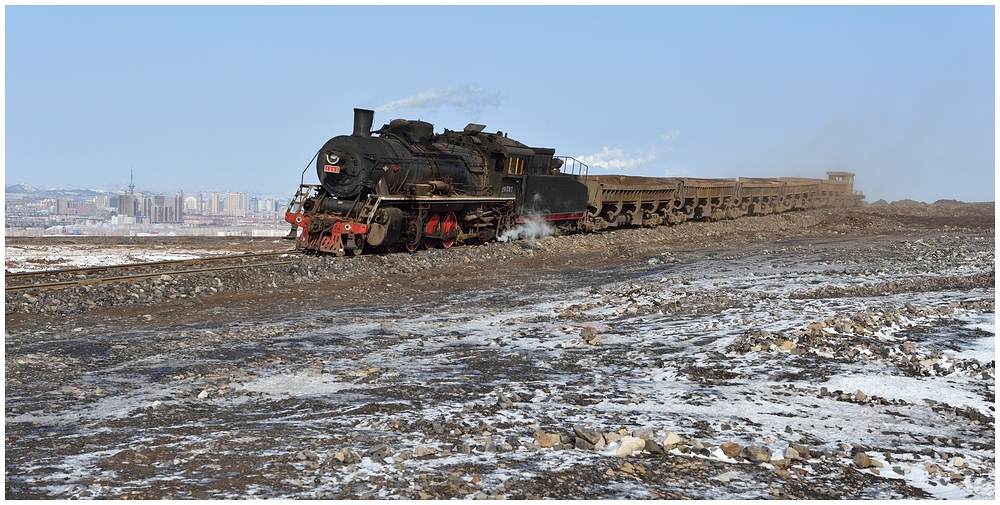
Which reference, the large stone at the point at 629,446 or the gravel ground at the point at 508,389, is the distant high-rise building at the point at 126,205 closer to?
the gravel ground at the point at 508,389

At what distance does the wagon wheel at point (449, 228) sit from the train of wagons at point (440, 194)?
A: 0.10 feet

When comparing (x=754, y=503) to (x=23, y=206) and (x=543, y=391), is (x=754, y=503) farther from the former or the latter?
(x=23, y=206)

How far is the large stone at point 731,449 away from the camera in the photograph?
19.4 ft

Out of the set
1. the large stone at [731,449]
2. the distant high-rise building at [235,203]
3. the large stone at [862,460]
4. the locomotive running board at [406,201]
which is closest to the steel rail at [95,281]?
the locomotive running board at [406,201]

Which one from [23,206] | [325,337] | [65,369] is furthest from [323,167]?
[23,206]

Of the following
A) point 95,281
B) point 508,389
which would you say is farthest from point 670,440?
point 95,281

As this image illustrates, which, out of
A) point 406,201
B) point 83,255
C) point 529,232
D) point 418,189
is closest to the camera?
point 406,201

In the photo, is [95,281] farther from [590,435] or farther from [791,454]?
[791,454]

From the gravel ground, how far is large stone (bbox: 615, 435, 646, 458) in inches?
0.5

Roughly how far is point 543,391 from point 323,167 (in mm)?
14207

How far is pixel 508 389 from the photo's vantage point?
7.77 meters

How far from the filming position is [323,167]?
2067 cm

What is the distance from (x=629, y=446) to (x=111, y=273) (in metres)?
13.6

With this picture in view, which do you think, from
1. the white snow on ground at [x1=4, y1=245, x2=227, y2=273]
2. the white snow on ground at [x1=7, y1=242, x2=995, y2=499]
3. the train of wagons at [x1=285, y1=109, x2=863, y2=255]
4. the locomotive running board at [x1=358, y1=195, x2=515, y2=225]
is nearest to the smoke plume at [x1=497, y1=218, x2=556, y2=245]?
the train of wagons at [x1=285, y1=109, x2=863, y2=255]
